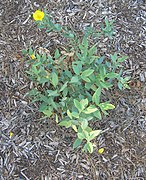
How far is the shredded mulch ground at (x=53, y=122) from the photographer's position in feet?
6.40

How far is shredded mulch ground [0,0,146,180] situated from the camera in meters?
1.95

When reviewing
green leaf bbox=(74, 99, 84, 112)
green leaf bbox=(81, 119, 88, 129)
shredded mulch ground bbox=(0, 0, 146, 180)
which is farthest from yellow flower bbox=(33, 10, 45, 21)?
green leaf bbox=(81, 119, 88, 129)

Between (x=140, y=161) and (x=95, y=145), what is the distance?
282 millimetres

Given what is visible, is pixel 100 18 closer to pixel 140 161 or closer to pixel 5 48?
pixel 5 48

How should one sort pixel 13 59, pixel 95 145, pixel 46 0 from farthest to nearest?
Result: pixel 46 0
pixel 13 59
pixel 95 145

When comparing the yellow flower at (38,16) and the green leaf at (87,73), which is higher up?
the yellow flower at (38,16)

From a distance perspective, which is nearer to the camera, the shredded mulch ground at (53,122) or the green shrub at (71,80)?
the green shrub at (71,80)

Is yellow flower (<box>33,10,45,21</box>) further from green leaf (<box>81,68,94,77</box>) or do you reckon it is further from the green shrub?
green leaf (<box>81,68,94,77</box>)

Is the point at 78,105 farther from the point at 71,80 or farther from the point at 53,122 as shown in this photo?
the point at 53,122

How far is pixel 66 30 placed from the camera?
2.02 m

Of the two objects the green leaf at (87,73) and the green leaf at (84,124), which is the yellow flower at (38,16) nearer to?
the green leaf at (87,73)

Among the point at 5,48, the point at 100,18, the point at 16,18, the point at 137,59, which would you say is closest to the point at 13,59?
the point at 5,48

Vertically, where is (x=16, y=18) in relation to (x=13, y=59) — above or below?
above

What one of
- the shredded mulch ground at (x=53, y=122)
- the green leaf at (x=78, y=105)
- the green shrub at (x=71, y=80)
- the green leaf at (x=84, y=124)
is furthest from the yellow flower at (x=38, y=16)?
the green leaf at (x=84, y=124)
